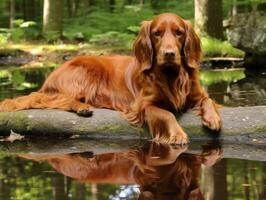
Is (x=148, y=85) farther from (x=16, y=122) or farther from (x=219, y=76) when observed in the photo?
(x=219, y=76)

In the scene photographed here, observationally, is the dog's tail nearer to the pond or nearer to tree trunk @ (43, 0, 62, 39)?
the pond

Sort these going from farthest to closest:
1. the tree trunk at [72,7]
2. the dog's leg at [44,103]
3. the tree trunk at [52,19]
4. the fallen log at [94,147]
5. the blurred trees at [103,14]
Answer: the tree trunk at [72,7] → the tree trunk at [52,19] → the blurred trees at [103,14] → the dog's leg at [44,103] → the fallen log at [94,147]

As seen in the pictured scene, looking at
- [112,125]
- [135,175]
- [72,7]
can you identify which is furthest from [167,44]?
[72,7]

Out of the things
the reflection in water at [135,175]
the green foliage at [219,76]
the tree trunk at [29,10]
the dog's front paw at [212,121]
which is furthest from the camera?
the tree trunk at [29,10]

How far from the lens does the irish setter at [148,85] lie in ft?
20.0

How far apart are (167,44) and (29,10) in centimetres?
2760

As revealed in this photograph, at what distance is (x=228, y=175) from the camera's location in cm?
468

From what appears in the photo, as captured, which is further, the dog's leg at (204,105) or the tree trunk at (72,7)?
the tree trunk at (72,7)

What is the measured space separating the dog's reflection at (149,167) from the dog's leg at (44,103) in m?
1.03

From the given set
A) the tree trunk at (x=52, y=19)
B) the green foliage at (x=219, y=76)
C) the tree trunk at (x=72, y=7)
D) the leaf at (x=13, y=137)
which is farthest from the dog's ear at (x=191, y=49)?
the tree trunk at (x=72, y=7)

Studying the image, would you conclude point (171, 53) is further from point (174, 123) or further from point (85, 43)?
point (85, 43)

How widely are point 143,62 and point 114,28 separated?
20849 mm

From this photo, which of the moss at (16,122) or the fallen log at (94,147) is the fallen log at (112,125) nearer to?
the moss at (16,122)

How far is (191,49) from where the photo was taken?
20.7 ft
